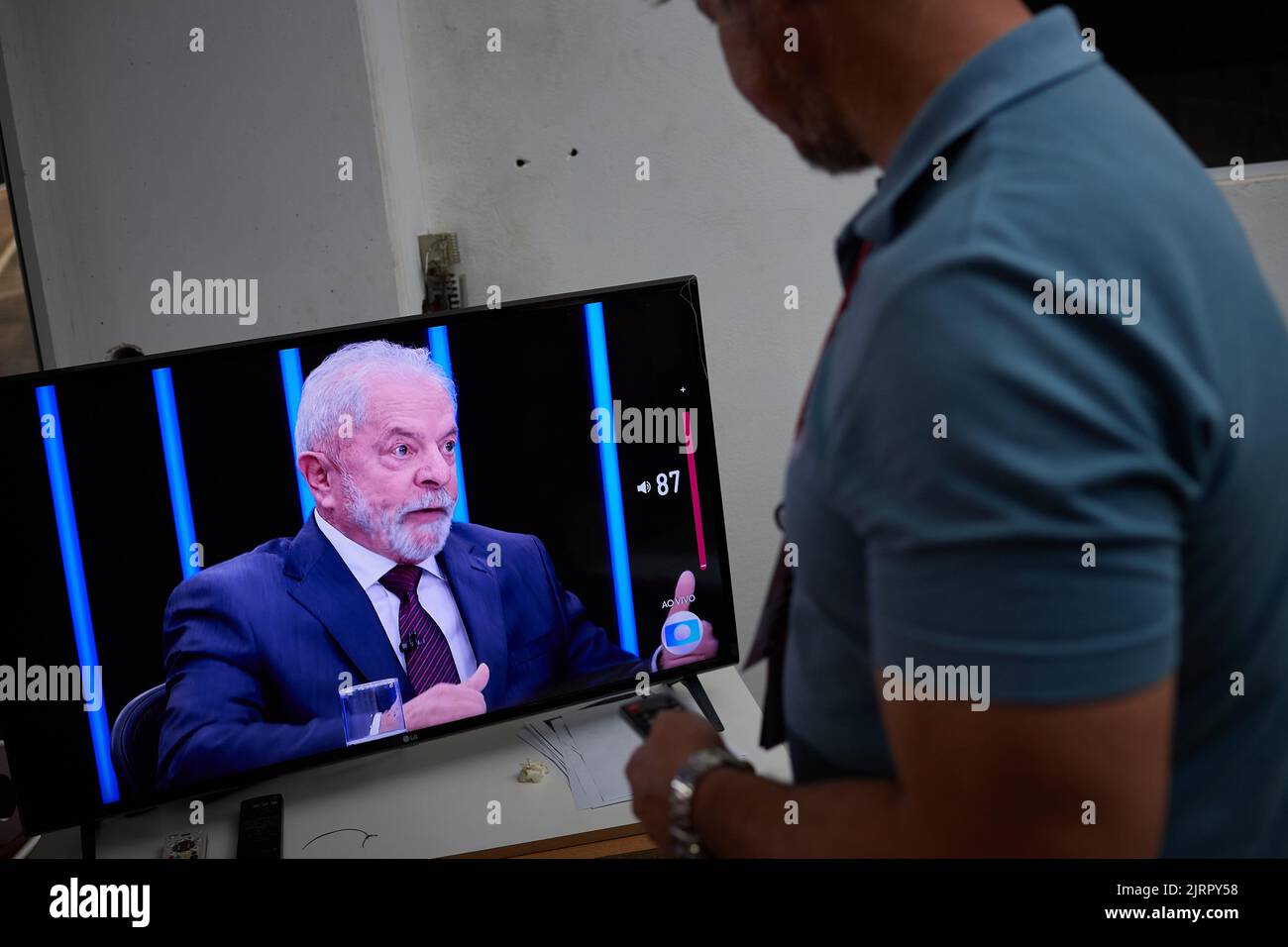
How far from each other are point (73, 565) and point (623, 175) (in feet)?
3.78

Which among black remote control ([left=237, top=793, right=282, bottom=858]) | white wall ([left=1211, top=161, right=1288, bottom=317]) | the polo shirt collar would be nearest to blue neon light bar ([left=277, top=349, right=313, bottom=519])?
black remote control ([left=237, top=793, right=282, bottom=858])

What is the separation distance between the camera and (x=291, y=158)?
1.69m

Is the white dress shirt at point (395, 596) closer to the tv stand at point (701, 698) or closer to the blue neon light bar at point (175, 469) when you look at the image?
the blue neon light bar at point (175, 469)

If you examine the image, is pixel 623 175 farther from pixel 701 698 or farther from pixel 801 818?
pixel 801 818

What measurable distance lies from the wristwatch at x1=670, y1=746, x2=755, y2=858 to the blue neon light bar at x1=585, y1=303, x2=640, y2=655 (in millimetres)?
682

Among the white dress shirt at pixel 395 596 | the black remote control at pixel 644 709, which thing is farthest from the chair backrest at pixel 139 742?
the black remote control at pixel 644 709

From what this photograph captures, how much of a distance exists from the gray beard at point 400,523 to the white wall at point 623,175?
78cm

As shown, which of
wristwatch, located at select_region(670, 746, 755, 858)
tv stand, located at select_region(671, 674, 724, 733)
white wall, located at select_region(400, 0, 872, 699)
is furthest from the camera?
white wall, located at select_region(400, 0, 872, 699)

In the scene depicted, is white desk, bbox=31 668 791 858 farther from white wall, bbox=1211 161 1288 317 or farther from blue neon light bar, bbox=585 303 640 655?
white wall, bbox=1211 161 1288 317

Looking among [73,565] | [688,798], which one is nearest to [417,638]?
[73,565]

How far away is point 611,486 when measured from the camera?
130cm

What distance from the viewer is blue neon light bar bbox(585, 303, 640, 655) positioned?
4.12 ft

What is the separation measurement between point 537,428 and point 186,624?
1.58 feet
